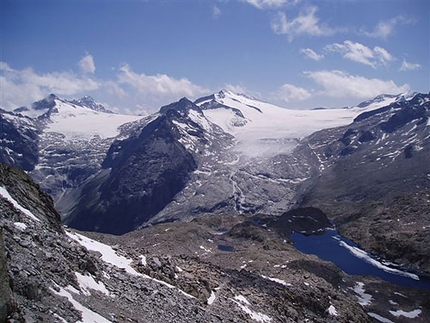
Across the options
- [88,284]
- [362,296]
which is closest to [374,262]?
[362,296]

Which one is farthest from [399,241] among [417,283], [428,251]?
[417,283]

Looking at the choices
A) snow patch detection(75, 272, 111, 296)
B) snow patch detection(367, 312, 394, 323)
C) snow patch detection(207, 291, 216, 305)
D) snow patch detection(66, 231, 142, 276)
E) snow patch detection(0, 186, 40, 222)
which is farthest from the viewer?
snow patch detection(367, 312, 394, 323)

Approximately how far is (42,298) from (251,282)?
47.6m

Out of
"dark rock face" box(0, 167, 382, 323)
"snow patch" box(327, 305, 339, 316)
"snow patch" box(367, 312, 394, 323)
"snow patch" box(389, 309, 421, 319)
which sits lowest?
"snow patch" box(367, 312, 394, 323)

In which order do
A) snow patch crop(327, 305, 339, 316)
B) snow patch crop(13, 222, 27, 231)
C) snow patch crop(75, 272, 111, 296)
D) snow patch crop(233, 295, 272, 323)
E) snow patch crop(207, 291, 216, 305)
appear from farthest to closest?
snow patch crop(327, 305, 339, 316) → snow patch crop(233, 295, 272, 323) → snow patch crop(207, 291, 216, 305) → snow patch crop(13, 222, 27, 231) → snow patch crop(75, 272, 111, 296)

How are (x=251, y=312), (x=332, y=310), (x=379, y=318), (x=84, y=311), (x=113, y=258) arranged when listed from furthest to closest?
(x=379, y=318) < (x=332, y=310) < (x=251, y=312) < (x=113, y=258) < (x=84, y=311)

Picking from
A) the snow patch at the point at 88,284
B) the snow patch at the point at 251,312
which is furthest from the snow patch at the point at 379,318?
the snow patch at the point at 88,284

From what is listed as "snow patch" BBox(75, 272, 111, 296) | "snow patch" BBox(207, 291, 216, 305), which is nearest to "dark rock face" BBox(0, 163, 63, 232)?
"snow patch" BBox(75, 272, 111, 296)

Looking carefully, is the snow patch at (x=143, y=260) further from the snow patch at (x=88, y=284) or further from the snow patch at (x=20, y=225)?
the snow patch at (x=20, y=225)

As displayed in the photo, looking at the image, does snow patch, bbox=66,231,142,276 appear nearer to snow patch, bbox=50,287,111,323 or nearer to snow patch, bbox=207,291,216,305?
snow patch, bbox=207,291,216,305

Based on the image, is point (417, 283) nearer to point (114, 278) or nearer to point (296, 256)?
point (296, 256)

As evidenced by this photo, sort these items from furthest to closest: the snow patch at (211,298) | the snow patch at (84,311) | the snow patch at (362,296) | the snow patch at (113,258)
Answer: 1. the snow patch at (362,296)
2. the snow patch at (211,298)
3. the snow patch at (113,258)
4. the snow patch at (84,311)

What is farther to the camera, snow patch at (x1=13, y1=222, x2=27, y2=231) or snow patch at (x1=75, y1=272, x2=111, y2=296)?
snow patch at (x1=13, y1=222, x2=27, y2=231)

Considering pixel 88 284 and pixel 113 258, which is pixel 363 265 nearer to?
pixel 113 258
